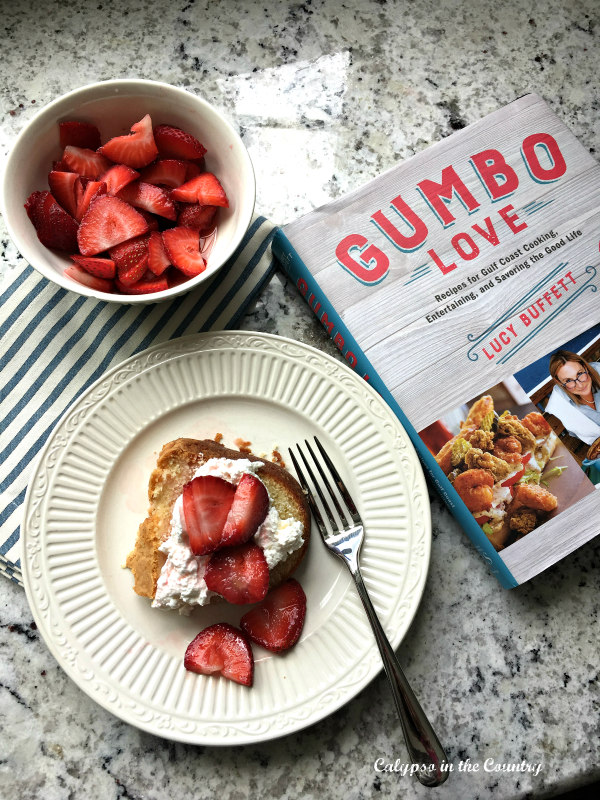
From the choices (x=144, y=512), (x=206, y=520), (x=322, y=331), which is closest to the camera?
(x=206, y=520)

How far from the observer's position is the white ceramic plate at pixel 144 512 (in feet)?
3.81

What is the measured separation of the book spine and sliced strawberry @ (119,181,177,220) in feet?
0.79

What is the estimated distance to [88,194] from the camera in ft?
3.75

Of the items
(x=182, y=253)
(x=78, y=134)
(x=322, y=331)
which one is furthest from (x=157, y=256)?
(x=322, y=331)

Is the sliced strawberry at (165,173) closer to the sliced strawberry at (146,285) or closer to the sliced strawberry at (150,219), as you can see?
the sliced strawberry at (150,219)

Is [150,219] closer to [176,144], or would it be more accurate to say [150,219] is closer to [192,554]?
[176,144]

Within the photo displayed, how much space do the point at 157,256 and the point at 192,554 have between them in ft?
1.72

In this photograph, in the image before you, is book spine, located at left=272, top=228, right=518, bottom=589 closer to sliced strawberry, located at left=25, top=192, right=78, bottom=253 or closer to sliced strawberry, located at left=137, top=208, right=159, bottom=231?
sliced strawberry, located at left=137, top=208, right=159, bottom=231

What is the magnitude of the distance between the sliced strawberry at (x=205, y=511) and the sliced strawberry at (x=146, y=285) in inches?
13.3

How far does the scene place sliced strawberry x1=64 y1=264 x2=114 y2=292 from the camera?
114 cm

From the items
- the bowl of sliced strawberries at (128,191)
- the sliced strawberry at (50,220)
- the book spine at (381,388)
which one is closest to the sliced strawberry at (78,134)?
the bowl of sliced strawberries at (128,191)

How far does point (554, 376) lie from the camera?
1.31 m

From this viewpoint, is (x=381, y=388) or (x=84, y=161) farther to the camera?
(x=381, y=388)

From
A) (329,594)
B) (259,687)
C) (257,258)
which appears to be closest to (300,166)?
(257,258)
